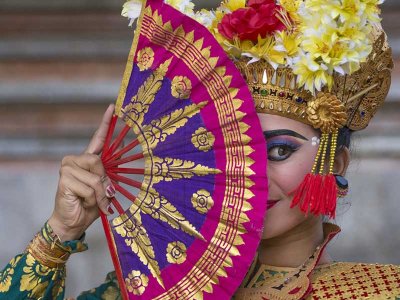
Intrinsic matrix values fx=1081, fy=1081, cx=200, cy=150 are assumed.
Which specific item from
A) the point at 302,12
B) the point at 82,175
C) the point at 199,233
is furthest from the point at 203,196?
the point at 302,12

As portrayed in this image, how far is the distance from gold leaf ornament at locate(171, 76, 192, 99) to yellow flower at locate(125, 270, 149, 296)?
44 centimetres

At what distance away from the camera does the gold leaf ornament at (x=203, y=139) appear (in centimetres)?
258

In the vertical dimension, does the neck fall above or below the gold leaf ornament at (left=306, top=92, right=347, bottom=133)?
below

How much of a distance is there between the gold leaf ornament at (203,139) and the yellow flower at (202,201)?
0.34 ft

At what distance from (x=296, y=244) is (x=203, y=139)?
1.32 feet

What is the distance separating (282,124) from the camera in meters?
2.64

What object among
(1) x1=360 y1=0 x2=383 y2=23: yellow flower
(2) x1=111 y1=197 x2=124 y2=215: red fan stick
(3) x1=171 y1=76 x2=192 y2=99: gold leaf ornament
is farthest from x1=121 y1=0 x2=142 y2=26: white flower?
(1) x1=360 y1=0 x2=383 y2=23: yellow flower

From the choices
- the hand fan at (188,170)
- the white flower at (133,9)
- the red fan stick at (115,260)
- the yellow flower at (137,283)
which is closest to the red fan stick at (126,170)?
the hand fan at (188,170)

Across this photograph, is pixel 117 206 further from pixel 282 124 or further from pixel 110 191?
pixel 282 124

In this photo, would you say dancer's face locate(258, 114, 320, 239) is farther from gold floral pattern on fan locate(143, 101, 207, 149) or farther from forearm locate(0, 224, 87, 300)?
forearm locate(0, 224, 87, 300)

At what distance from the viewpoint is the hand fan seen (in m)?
2.57

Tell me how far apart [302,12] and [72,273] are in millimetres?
1976

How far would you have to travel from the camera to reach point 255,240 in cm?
256

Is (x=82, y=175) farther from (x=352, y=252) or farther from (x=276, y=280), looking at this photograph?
(x=352, y=252)
